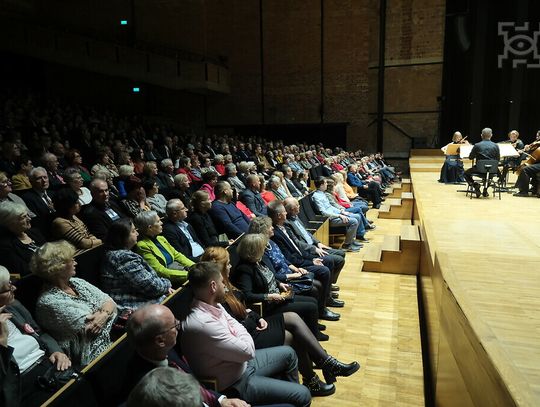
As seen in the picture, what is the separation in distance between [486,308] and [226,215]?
95.9 inches

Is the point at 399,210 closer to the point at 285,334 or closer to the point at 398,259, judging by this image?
the point at 398,259

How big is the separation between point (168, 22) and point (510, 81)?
1066cm

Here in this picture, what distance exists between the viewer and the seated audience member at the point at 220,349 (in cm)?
180

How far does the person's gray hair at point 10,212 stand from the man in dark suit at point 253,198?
8.31 ft

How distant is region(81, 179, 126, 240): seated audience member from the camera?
3215mm

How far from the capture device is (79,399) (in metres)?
1.39

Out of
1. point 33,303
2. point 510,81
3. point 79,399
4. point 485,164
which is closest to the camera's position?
point 79,399

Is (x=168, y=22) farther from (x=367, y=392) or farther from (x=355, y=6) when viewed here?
(x=367, y=392)

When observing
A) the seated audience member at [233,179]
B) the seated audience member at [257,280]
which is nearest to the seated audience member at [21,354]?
the seated audience member at [257,280]

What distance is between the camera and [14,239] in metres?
2.49

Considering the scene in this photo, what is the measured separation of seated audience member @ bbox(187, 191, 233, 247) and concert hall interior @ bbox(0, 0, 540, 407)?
2cm

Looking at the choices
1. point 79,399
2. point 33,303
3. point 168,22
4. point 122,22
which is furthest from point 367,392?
point 122,22

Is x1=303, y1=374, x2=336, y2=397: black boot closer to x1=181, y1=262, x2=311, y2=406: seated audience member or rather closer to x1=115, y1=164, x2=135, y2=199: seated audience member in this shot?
x1=181, y1=262, x2=311, y2=406: seated audience member

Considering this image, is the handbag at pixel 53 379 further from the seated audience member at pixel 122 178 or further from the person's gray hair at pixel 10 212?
the seated audience member at pixel 122 178
